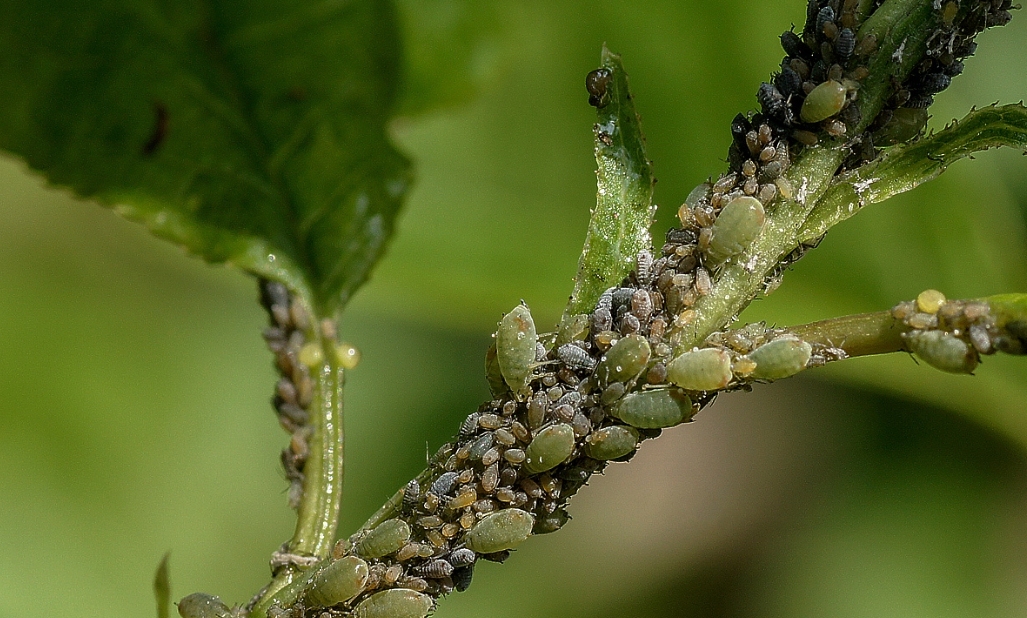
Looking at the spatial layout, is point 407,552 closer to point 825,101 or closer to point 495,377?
point 495,377

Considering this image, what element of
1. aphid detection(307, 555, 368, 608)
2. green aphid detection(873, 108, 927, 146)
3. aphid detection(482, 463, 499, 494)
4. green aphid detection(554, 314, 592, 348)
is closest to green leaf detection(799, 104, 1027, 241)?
green aphid detection(873, 108, 927, 146)

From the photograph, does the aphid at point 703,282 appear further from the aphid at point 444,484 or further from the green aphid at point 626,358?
the aphid at point 444,484

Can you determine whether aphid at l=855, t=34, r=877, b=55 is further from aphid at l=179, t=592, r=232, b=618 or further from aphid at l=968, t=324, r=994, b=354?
aphid at l=179, t=592, r=232, b=618

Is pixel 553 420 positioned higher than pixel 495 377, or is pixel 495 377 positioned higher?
pixel 495 377

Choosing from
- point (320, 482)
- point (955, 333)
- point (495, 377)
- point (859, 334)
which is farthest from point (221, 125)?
point (955, 333)

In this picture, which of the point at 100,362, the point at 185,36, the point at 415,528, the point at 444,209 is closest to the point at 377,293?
the point at 444,209

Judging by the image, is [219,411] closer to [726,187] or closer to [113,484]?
[113,484]

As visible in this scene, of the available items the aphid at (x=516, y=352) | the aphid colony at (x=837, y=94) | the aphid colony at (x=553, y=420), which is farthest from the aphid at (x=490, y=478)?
the aphid colony at (x=837, y=94)
